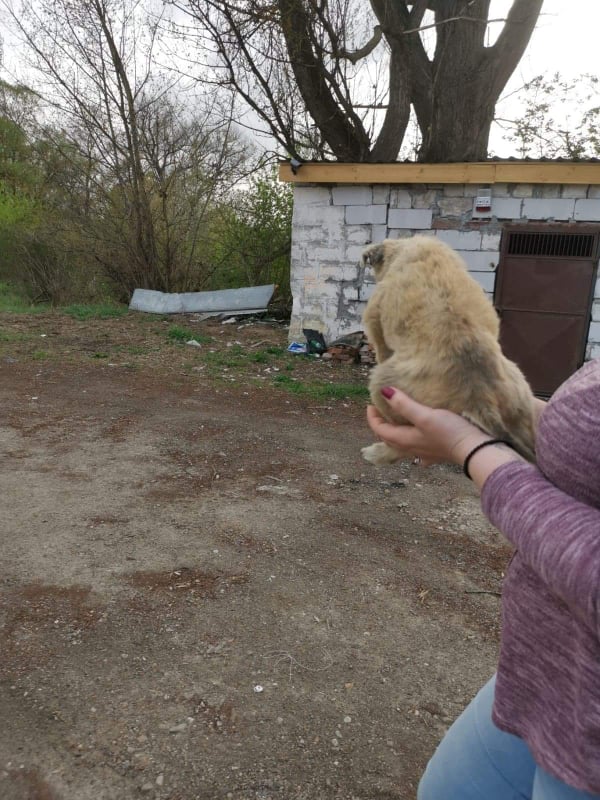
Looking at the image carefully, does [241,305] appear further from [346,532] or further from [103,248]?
[346,532]

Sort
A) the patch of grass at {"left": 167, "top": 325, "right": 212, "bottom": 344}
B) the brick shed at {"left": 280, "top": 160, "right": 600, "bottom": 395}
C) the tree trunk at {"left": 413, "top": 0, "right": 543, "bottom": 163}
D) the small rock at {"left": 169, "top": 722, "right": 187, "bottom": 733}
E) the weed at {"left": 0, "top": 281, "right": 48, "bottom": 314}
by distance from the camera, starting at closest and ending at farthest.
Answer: the small rock at {"left": 169, "top": 722, "right": 187, "bottom": 733}
the brick shed at {"left": 280, "top": 160, "right": 600, "bottom": 395}
the tree trunk at {"left": 413, "top": 0, "right": 543, "bottom": 163}
the patch of grass at {"left": 167, "top": 325, "right": 212, "bottom": 344}
the weed at {"left": 0, "top": 281, "right": 48, "bottom": 314}

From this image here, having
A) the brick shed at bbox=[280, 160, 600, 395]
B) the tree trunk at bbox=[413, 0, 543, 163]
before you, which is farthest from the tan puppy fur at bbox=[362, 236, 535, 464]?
the tree trunk at bbox=[413, 0, 543, 163]

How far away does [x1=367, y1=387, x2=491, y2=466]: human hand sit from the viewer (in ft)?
4.67

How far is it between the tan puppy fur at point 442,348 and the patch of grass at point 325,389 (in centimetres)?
620

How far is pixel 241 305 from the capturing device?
48.9ft

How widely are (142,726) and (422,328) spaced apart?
224cm

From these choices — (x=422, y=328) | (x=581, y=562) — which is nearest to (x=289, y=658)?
(x=422, y=328)

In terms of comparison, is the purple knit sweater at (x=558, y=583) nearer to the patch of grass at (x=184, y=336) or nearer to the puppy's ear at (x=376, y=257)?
the puppy's ear at (x=376, y=257)

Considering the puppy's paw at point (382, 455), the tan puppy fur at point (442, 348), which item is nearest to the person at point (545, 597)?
the tan puppy fur at point (442, 348)

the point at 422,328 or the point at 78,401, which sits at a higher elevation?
the point at 422,328

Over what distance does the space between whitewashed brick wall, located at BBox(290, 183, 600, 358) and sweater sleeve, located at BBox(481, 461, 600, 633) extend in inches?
352

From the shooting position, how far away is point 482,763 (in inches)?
60.8

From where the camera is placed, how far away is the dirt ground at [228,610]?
256cm

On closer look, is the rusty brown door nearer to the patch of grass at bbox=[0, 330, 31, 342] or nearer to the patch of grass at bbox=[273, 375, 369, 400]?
the patch of grass at bbox=[273, 375, 369, 400]
